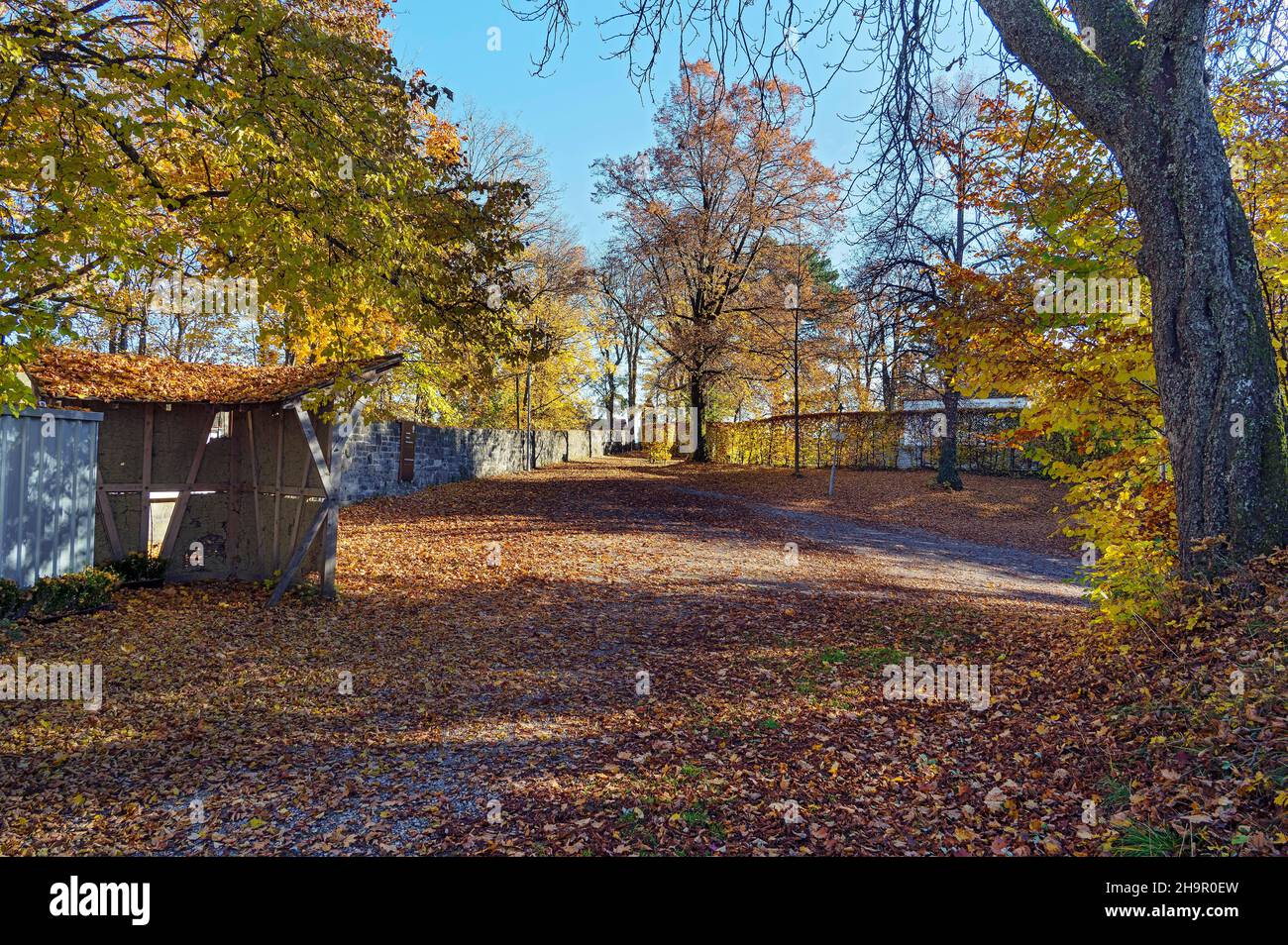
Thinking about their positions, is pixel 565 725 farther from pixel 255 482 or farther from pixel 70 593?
pixel 255 482

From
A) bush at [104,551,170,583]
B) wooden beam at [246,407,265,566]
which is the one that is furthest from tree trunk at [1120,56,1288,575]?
bush at [104,551,170,583]

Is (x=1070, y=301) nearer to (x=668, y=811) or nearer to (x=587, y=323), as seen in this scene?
(x=668, y=811)

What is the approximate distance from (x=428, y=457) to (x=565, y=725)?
51.0 feet

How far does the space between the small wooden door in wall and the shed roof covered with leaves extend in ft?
25.5

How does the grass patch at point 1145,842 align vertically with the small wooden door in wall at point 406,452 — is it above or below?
below

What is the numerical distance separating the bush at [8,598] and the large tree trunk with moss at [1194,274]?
426 inches

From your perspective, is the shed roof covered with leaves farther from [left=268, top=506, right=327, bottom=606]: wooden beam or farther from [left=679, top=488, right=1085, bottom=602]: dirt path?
[left=679, top=488, right=1085, bottom=602]: dirt path

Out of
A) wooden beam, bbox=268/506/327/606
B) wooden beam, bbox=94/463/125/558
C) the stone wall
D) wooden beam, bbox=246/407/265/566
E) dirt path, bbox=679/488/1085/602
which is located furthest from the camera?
the stone wall

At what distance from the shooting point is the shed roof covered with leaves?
8.39 meters

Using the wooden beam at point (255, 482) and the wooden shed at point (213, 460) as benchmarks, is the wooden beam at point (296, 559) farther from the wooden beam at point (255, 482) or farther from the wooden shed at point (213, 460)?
the wooden beam at point (255, 482)

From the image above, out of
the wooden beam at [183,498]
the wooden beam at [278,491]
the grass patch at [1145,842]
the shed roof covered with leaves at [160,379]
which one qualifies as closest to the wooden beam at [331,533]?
the shed roof covered with leaves at [160,379]

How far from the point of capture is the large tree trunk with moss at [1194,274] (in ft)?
13.0

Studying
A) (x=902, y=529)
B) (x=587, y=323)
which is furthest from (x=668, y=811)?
(x=587, y=323)

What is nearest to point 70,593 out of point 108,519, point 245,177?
point 108,519
